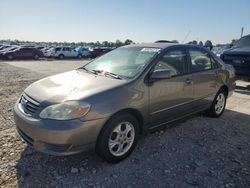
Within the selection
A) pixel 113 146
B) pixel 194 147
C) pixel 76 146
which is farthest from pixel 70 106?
pixel 194 147

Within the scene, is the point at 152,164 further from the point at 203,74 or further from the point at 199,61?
the point at 199,61

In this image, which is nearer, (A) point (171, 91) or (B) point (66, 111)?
(B) point (66, 111)

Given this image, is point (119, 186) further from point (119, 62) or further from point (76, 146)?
point (119, 62)

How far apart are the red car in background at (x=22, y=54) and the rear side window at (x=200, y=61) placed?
24.6 metres

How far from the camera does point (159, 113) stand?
380 cm

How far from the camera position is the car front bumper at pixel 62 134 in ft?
9.18

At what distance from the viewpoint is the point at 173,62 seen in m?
4.12

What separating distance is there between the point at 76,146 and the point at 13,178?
0.88m

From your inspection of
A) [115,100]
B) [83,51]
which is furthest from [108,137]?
[83,51]

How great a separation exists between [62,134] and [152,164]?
1354mm

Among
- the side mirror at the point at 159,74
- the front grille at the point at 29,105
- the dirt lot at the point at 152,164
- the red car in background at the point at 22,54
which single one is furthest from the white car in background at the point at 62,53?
the side mirror at the point at 159,74

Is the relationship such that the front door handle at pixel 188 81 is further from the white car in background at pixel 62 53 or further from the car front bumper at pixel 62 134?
the white car in background at pixel 62 53

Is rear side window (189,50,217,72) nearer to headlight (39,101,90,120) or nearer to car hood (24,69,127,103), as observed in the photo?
car hood (24,69,127,103)

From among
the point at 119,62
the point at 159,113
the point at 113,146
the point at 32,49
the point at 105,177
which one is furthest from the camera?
the point at 32,49
